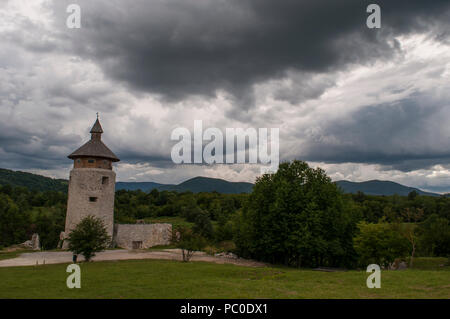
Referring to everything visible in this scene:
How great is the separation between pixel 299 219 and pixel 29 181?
184m

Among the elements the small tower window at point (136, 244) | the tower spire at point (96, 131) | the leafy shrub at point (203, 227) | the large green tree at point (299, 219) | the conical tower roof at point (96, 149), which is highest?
the tower spire at point (96, 131)

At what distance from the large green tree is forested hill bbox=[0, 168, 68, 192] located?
154 meters

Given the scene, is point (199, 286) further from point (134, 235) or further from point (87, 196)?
point (134, 235)

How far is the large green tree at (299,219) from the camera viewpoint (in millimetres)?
29766

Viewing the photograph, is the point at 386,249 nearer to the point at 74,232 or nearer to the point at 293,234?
the point at 293,234

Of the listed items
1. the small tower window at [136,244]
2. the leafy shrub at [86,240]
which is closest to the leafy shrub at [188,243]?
the leafy shrub at [86,240]

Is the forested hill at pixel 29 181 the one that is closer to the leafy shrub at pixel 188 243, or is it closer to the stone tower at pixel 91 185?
the stone tower at pixel 91 185

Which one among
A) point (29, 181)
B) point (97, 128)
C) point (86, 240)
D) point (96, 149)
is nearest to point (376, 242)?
point (86, 240)

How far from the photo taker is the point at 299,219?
1192 inches

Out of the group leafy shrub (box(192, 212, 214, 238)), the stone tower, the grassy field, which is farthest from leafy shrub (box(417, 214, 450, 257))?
the stone tower

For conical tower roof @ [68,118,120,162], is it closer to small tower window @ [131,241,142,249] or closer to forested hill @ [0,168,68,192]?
small tower window @ [131,241,142,249]

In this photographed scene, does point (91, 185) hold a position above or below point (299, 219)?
above
